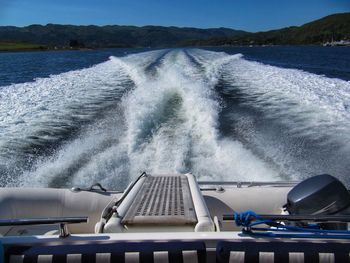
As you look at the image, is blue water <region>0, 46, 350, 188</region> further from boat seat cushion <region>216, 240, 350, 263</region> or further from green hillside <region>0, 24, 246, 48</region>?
green hillside <region>0, 24, 246, 48</region>

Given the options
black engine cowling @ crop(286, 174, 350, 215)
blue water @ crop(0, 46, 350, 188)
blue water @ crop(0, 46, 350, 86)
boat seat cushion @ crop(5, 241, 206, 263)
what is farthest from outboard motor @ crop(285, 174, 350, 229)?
blue water @ crop(0, 46, 350, 86)

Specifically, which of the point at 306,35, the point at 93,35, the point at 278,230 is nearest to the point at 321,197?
the point at 278,230

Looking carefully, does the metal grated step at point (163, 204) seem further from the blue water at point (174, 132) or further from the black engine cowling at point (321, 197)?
the blue water at point (174, 132)

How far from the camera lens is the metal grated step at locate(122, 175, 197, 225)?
6.48 ft

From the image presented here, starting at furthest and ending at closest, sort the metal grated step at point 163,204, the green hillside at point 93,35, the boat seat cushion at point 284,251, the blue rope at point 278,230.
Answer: the green hillside at point 93,35, the metal grated step at point 163,204, the blue rope at point 278,230, the boat seat cushion at point 284,251

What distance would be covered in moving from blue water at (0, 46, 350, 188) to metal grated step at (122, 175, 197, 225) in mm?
1867

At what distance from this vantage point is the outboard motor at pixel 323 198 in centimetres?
206

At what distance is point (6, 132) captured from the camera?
5996 millimetres

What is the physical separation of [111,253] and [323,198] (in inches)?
43.0

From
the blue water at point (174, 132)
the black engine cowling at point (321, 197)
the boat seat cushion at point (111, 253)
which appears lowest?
the blue water at point (174, 132)

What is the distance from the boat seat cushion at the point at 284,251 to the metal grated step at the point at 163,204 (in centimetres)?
45

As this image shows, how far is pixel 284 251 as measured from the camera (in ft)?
4.85

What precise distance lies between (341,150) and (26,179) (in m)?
3.54

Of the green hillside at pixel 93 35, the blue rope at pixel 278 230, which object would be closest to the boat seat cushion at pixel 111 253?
the blue rope at pixel 278 230
